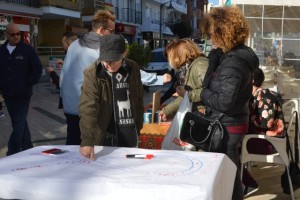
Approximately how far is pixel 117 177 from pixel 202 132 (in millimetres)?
1082

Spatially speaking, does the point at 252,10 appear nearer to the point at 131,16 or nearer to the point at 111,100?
the point at 111,100

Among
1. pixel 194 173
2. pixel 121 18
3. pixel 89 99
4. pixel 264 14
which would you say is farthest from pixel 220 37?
pixel 121 18

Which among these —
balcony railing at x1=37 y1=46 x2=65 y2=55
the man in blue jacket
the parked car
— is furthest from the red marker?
balcony railing at x1=37 y1=46 x2=65 y2=55

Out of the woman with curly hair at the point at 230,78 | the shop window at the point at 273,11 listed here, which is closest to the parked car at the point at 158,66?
the shop window at the point at 273,11

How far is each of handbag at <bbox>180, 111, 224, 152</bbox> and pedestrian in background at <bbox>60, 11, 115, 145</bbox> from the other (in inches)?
49.5

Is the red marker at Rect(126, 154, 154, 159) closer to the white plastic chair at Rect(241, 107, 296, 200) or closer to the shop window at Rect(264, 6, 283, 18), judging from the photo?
the white plastic chair at Rect(241, 107, 296, 200)

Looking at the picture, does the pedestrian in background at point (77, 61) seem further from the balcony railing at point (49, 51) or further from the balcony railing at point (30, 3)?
the balcony railing at point (49, 51)

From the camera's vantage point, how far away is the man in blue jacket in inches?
206

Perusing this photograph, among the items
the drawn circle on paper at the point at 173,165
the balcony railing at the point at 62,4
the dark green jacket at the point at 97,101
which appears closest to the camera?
the drawn circle on paper at the point at 173,165

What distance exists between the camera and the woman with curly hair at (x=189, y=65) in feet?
11.0

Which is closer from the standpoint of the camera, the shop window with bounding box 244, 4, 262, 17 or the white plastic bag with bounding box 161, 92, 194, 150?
the white plastic bag with bounding box 161, 92, 194, 150

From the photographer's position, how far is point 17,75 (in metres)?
5.24

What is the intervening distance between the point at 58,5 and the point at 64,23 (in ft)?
9.05

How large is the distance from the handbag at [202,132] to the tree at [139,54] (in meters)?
13.2
